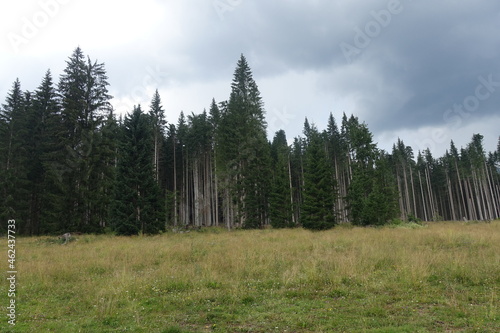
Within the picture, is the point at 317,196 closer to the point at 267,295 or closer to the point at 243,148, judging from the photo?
the point at 243,148

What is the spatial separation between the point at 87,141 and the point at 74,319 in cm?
2652

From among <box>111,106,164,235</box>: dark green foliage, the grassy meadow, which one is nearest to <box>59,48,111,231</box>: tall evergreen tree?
<box>111,106,164,235</box>: dark green foliage

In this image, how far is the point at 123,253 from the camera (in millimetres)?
14062

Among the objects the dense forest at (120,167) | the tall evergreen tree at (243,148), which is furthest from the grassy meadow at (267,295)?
the tall evergreen tree at (243,148)

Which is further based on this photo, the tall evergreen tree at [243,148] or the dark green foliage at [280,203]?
the dark green foliage at [280,203]

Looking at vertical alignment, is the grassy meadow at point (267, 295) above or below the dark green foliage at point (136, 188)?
below

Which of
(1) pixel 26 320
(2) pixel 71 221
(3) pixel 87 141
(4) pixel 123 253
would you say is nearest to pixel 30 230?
(2) pixel 71 221

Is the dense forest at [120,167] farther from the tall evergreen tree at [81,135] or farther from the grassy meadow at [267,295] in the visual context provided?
the grassy meadow at [267,295]

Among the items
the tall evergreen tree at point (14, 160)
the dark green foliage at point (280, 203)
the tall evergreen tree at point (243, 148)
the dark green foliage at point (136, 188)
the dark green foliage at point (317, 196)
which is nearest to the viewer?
the dark green foliage at point (136, 188)

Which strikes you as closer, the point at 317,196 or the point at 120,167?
the point at 120,167

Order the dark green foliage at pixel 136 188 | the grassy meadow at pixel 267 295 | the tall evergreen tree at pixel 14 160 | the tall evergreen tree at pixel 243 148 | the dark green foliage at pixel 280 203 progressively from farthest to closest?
the dark green foliage at pixel 280 203 → the tall evergreen tree at pixel 243 148 → the tall evergreen tree at pixel 14 160 → the dark green foliage at pixel 136 188 → the grassy meadow at pixel 267 295

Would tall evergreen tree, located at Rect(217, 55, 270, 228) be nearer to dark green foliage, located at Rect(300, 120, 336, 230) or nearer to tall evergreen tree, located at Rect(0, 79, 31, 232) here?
dark green foliage, located at Rect(300, 120, 336, 230)

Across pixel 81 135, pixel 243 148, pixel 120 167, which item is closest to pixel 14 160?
pixel 81 135

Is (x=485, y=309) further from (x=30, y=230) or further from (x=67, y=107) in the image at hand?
(x=30, y=230)
